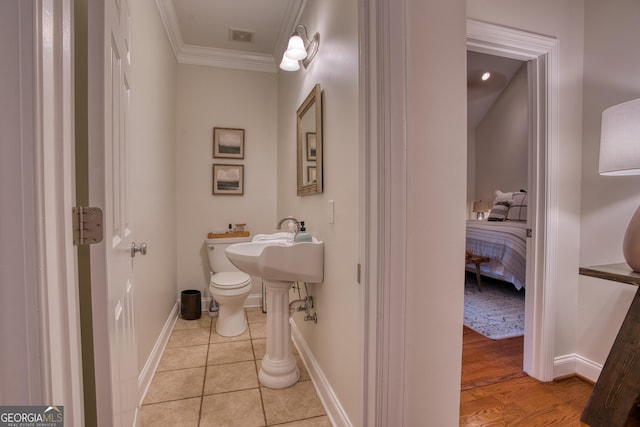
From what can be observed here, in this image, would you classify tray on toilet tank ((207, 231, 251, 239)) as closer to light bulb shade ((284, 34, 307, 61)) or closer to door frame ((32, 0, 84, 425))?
light bulb shade ((284, 34, 307, 61))

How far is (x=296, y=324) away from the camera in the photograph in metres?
2.40

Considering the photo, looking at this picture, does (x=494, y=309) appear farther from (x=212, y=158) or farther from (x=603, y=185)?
(x=212, y=158)

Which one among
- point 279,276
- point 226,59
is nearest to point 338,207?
point 279,276

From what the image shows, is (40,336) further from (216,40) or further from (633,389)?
(216,40)

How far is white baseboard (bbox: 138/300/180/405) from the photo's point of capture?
171 centimetres

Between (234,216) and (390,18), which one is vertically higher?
(390,18)

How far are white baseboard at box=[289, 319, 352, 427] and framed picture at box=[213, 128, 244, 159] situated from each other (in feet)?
6.23

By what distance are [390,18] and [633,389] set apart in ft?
6.23

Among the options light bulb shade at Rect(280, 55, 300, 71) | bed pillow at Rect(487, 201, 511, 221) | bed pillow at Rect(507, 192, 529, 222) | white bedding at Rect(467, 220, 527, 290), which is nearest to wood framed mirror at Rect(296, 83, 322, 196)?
light bulb shade at Rect(280, 55, 300, 71)

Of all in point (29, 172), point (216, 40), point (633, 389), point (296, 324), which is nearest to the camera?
point (29, 172)

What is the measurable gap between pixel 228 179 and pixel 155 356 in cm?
176

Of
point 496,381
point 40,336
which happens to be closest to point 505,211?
point 496,381

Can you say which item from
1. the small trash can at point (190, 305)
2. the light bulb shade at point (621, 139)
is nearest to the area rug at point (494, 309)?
the light bulb shade at point (621, 139)

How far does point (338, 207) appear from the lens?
59.4 inches
